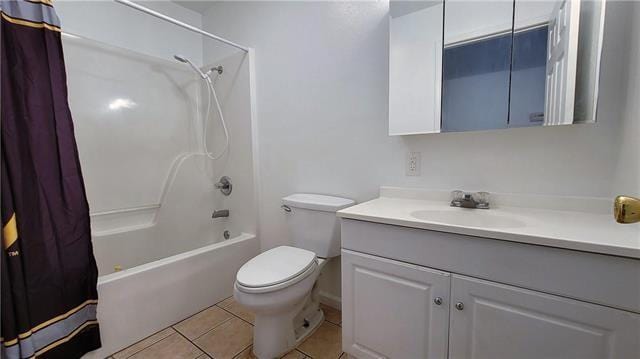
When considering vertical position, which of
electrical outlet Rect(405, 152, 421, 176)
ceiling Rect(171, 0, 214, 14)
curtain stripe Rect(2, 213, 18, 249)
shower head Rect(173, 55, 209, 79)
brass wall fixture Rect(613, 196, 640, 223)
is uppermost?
ceiling Rect(171, 0, 214, 14)

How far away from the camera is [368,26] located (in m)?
1.47

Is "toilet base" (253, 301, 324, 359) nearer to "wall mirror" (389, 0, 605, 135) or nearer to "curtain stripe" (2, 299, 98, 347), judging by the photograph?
"curtain stripe" (2, 299, 98, 347)

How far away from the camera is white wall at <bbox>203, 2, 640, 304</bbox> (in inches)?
38.3

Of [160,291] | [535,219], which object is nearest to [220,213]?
[160,291]

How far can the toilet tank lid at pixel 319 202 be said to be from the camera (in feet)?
4.86

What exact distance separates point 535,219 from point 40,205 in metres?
1.98

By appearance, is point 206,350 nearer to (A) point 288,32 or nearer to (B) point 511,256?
(B) point 511,256

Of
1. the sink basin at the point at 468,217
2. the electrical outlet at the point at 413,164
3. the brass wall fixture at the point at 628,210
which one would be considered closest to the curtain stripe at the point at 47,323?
the sink basin at the point at 468,217

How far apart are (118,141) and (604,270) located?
8.69 ft

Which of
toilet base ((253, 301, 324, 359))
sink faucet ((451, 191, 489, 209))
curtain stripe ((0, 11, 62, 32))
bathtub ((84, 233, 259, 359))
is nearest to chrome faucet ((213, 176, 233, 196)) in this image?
bathtub ((84, 233, 259, 359))

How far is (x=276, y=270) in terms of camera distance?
127cm

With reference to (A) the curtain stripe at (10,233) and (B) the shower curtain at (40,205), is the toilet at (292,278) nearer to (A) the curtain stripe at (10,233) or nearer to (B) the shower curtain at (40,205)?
(B) the shower curtain at (40,205)

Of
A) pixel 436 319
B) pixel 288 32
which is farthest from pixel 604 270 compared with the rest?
pixel 288 32

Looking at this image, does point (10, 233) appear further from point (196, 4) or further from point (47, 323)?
point (196, 4)
